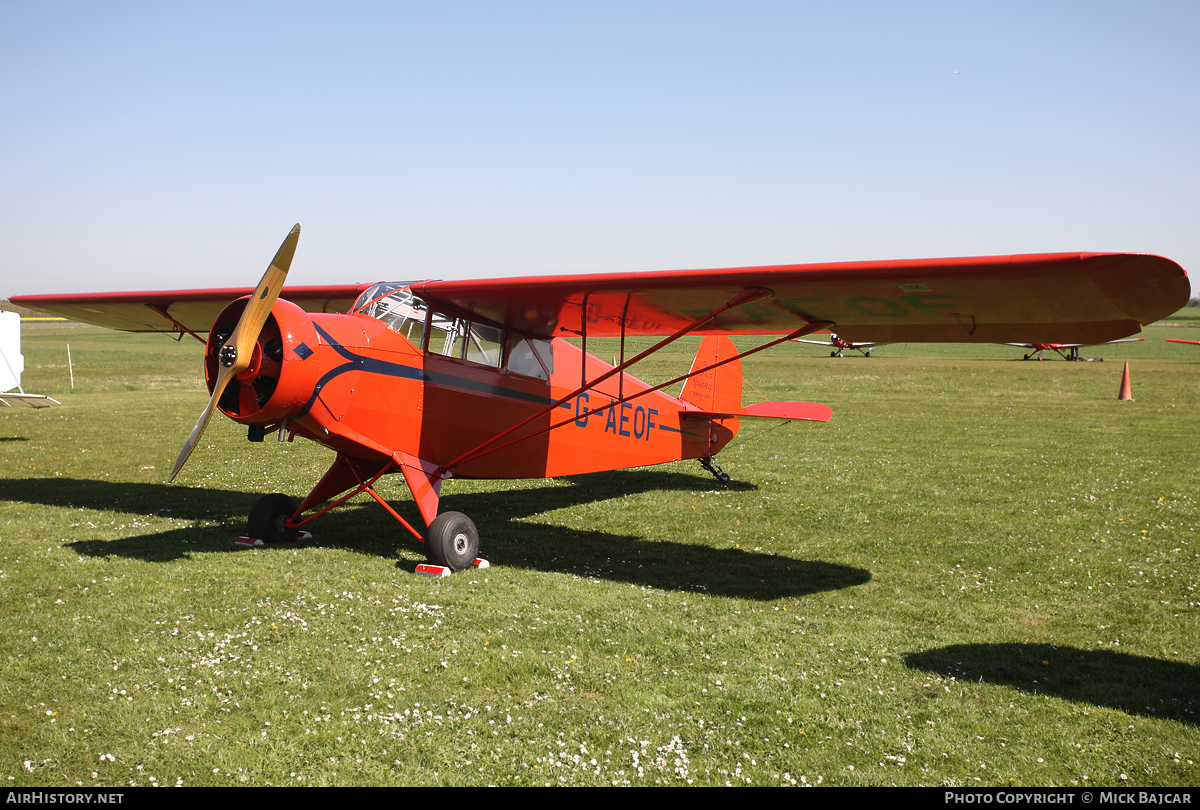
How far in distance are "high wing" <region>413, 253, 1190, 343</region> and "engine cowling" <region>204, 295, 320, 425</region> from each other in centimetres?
157

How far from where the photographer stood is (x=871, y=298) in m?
6.48

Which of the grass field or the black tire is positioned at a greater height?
the black tire

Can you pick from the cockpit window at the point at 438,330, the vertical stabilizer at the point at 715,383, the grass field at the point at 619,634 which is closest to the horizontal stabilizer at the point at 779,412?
the vertical stabilizer at the point at 715,383

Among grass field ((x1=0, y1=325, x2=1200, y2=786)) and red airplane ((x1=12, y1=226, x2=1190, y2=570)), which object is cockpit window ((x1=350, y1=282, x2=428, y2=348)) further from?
grass field ((x1=0, y1=325, x2=1200, y2=786))

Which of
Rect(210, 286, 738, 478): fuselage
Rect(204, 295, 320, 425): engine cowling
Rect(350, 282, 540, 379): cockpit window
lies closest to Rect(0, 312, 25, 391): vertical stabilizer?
Rect(350, 282, 540, 379): cockpit window

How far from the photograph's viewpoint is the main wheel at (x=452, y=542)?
23.3 feet

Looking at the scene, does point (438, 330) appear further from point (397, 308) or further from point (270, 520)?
point (270, 520)

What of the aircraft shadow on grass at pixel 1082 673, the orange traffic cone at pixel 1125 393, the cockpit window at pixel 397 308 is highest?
the cockpit window at pixel 397 308

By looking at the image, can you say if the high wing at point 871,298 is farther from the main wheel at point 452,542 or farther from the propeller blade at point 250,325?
the main wheel at point 452,542

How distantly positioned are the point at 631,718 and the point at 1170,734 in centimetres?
291

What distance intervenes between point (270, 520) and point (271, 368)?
2.34 meters

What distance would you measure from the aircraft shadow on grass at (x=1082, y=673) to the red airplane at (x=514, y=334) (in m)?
2.40

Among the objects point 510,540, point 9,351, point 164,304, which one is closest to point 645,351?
point 510,540

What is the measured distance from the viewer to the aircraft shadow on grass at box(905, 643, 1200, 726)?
471cm
